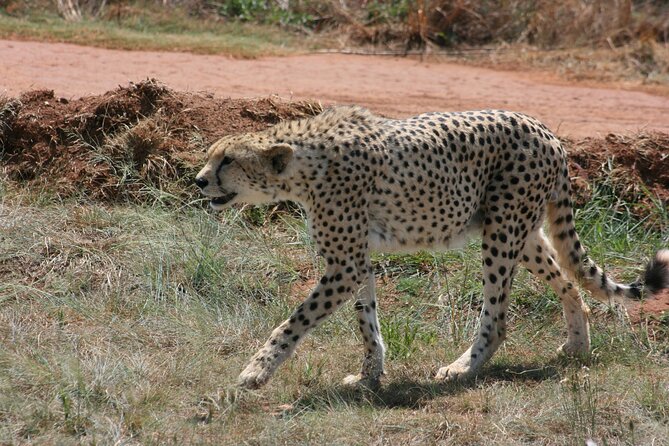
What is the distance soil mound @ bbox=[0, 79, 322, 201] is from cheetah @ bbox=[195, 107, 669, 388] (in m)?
2.13

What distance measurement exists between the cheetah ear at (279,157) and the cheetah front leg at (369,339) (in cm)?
74

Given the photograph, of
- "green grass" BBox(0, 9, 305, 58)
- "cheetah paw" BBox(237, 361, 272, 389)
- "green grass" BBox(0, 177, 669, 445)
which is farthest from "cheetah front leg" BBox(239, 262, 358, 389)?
"green grass" BBox(0, 9, 305, 58)

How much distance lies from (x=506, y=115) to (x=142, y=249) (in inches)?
97.5

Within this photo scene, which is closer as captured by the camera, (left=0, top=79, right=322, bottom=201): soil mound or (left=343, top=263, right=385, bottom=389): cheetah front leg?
(left=343, top=263, right=385, bottom=389): cheetah front leg

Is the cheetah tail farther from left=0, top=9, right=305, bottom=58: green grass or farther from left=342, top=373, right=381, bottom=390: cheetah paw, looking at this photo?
left=0, top=9, right=305, bottom=58: green grass

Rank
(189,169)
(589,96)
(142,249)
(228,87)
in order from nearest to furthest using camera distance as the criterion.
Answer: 1. (142,249)
2. (189,169)
3. (228,87)
4. (589,96)

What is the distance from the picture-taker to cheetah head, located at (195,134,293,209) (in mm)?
5457

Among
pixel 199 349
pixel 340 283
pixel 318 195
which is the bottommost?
pixel 199 349

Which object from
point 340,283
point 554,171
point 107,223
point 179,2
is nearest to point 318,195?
point 340,283

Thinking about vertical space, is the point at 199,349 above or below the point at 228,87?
below

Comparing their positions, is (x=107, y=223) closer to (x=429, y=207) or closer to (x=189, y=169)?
(x=189, y=169)

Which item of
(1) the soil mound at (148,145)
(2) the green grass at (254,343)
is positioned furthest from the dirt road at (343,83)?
(2) the green grass at (254,343)

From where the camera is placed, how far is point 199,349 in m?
5.80

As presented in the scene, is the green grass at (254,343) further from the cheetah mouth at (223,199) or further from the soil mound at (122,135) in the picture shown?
the cheetah mouth at (223,199)
